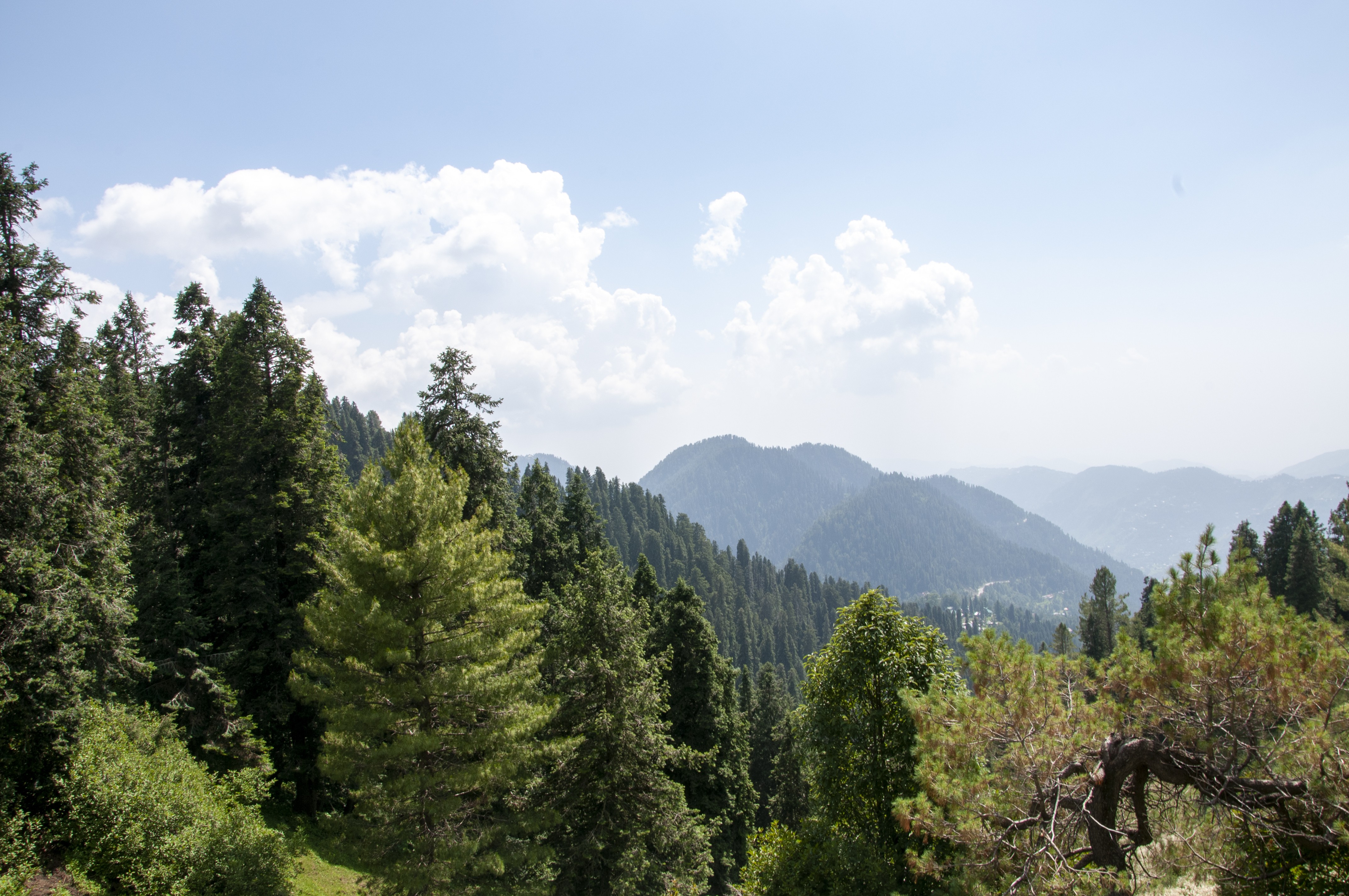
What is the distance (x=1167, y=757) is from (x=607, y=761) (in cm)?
1245

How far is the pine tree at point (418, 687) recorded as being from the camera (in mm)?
12594

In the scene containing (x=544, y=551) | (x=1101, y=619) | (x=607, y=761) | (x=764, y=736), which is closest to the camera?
(x=607, y=761)

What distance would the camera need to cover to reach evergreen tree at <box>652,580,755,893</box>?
24.1 metres

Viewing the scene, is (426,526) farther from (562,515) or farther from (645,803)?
(562,515)

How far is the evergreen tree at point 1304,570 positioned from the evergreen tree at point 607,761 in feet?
166

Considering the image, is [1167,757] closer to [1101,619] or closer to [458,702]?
[458,702]

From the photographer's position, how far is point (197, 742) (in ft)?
60.4

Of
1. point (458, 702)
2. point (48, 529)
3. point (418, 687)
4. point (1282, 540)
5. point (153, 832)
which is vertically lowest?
point (153, 832)

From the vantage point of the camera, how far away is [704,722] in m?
24.2

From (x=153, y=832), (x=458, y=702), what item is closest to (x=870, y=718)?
(x=458, y=702)

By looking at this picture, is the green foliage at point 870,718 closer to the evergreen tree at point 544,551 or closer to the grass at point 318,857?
the grass at point 318,857

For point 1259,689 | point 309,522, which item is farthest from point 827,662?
point 309,522

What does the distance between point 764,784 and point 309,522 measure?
132 feet

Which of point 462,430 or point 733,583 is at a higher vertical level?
point 462,430
